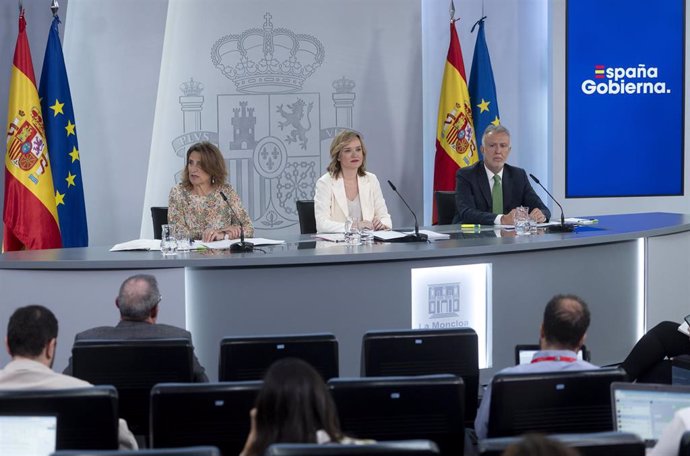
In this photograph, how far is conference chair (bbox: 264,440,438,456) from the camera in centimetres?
191

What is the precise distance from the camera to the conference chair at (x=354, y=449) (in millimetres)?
1912

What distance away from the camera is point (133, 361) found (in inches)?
127

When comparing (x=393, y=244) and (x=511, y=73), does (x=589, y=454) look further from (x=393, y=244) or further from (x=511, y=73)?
(x=511, y=73)

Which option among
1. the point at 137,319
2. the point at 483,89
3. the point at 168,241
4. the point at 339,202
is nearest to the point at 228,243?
→ the point at 168,241

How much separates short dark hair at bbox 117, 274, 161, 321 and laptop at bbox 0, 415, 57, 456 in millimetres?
1084

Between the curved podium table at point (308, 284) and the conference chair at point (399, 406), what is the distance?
1929mm

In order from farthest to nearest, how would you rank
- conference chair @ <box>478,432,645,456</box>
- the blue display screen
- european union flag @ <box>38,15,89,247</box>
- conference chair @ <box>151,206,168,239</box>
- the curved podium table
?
1. the blue display screen
2. european union flag @ <box>38,15,89,247</box>
3. conference chair @ <box>151,206,168,239</box>
4. the curved podium table
5. conference chair @ <box>478,432,645,456</box>

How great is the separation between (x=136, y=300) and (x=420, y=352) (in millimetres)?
1060

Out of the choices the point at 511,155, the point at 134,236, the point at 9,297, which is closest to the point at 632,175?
the point at 511,155

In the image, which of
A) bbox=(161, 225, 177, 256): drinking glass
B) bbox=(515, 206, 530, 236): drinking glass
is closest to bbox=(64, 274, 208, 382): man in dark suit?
bbox=(161, 225, 177, 256): drinking glass

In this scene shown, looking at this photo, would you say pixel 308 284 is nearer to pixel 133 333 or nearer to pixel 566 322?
pixel 133 333

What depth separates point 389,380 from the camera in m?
2.62

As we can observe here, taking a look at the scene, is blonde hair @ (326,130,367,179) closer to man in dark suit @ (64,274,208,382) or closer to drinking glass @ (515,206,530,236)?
drinking glass @ (515,206,530,236)

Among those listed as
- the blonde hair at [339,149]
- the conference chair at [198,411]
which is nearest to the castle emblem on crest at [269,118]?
the blonde hair at [339,149]
